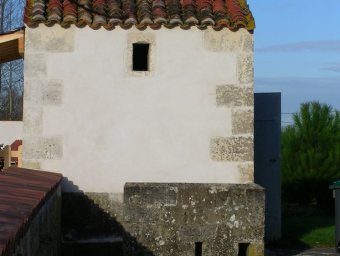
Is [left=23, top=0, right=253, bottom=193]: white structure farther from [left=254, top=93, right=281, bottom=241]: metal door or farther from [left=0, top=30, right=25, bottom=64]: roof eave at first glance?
[left=254, top=93, right=281, bottom=241]: metal door

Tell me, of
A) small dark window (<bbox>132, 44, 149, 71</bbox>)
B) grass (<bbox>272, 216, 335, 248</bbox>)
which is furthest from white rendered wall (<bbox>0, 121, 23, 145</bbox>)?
small dark window (<bbox>132, 44, 149, 71</bbox>)

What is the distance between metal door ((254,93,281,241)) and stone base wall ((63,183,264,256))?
3782mm

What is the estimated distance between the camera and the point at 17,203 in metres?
3.80

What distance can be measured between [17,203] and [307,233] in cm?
780

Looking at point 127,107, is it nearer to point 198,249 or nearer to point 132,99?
point 132,99

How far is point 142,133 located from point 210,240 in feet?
6.27

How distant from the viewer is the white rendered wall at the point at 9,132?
69.5ft

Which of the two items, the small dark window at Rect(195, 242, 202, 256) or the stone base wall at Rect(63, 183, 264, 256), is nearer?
the stone base wall at Rect(63, 183, 264, 256)

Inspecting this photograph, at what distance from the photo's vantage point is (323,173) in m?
15.1

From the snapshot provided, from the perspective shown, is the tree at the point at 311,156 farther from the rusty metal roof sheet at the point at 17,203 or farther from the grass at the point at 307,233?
the rusty metal roof sheet at the point at 17,203

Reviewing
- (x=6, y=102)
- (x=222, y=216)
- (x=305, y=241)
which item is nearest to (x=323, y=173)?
(x=305, y=241)

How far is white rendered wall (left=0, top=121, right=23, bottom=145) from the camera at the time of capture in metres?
21.2

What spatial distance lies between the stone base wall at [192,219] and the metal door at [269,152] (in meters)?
3.78

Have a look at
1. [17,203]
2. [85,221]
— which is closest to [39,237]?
[17,203]
